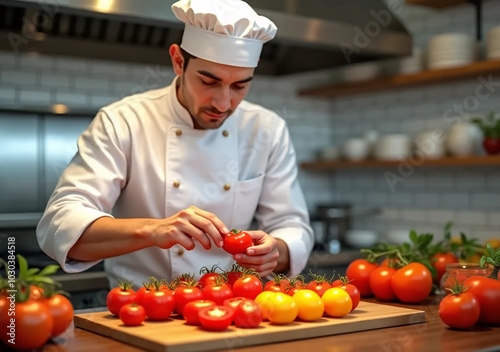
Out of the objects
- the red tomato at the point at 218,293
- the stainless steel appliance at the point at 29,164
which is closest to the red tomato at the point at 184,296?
the red tomato at the point at 218,293

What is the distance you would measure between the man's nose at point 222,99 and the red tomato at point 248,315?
2.64ft

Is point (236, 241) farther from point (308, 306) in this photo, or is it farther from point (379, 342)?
point (379, 342)

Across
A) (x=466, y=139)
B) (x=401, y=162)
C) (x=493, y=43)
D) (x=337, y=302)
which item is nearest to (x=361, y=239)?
(x=401, y=162)

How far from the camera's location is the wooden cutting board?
4.57 feet

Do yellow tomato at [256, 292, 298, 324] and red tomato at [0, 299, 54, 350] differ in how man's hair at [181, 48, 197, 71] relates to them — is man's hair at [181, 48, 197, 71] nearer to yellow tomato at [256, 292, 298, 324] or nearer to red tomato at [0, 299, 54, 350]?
yellow tomato at [256, 292, 298, 324]

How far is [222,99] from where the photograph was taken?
2.12m

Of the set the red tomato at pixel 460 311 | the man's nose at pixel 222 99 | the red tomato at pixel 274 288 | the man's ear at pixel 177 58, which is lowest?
the red tomato at pixel 460 311

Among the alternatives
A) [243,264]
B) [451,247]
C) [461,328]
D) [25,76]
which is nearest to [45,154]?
[25,76]

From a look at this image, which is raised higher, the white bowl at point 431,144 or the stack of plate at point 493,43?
the stack of plate at point 493,43

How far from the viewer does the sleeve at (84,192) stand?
196 centimetres

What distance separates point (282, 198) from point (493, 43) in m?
1.80

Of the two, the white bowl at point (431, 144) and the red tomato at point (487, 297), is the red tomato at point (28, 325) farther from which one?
the white bowl at point (431, 144)

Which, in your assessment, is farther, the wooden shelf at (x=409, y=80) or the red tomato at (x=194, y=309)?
the wooden shelf at (x=409, y=80)

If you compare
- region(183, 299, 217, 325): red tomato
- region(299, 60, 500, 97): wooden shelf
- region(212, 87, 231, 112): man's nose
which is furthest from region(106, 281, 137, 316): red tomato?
region(299, 60, 500, 97): wooden shelf
